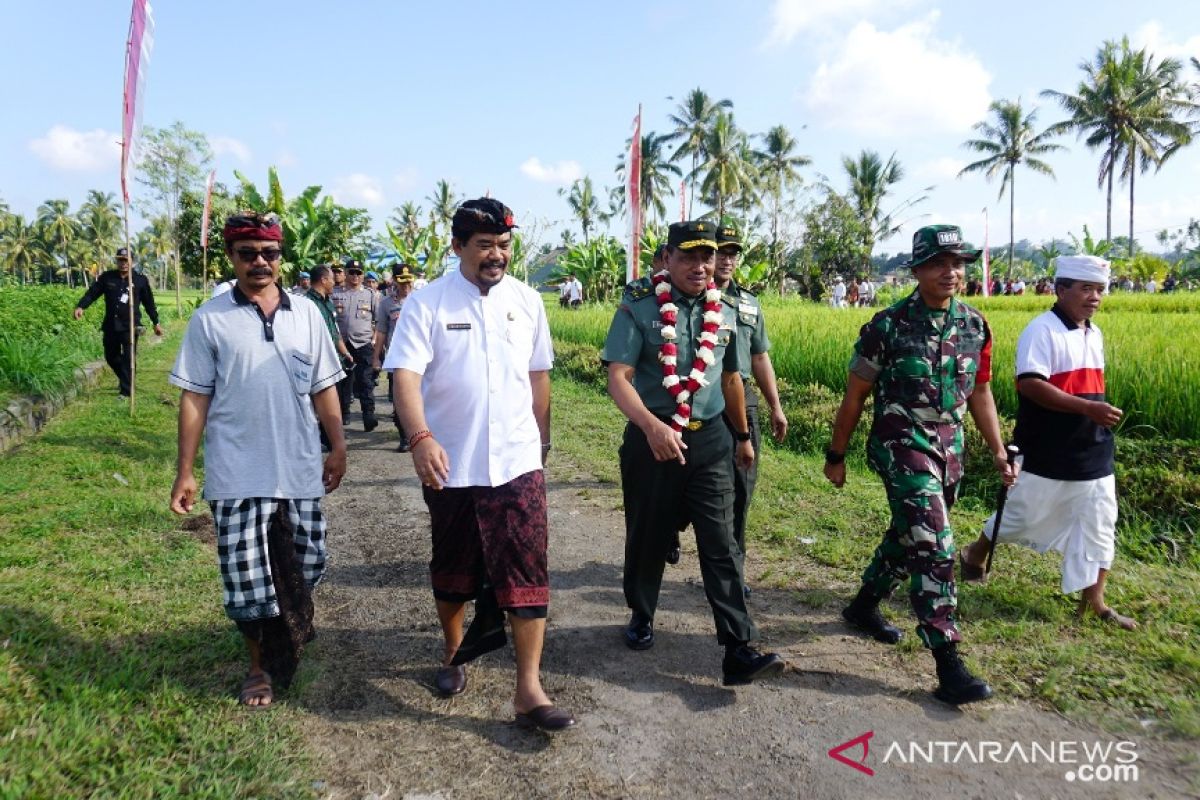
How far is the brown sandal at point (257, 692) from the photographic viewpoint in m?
3.08

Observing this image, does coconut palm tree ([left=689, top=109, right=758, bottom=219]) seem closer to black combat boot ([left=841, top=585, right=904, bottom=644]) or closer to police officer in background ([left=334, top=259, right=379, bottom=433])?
police officer in background ([left=334, top=259, right=379, bottom=433])

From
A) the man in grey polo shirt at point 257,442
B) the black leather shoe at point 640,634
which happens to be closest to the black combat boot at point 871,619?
the black leather shoe at point 640,634

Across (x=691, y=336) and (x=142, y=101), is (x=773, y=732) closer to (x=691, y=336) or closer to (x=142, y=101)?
(x=691, y=336)

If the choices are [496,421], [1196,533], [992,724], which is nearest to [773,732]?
[992,724]

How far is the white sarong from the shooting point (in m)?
3.82

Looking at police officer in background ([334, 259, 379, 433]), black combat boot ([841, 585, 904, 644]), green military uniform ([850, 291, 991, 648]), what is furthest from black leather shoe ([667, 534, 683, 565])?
police officer in background ([334, 259, 379, 433])

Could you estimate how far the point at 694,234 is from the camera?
3.41 m

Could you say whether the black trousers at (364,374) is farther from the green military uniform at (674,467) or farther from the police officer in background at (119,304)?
the green military uniform at (674,467)

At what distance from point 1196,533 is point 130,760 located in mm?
5860

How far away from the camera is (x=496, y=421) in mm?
3061

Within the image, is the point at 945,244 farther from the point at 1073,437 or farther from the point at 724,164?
the point at 724,164

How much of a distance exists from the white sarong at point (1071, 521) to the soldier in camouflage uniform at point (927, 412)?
462 millimetres

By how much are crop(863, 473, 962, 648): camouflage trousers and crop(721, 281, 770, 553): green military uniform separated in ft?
2.59

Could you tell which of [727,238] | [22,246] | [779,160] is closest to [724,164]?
[779,160]
